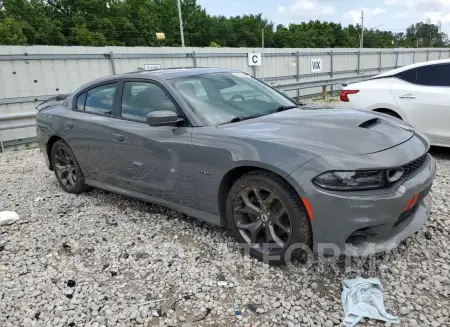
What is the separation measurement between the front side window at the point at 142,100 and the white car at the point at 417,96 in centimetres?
371

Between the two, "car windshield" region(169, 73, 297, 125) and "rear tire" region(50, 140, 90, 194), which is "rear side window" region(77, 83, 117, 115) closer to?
"rear tire" region(50, 140, 90, 194)

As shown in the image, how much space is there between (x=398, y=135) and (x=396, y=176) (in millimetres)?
530

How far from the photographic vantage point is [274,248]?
116 inches

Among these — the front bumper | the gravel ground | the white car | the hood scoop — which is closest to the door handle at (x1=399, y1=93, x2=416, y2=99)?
the white car

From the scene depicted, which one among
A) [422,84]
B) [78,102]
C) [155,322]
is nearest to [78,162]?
[78,102]

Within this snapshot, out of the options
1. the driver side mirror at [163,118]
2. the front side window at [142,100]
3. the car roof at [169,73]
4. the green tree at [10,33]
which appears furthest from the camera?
the green tree at [10,33]

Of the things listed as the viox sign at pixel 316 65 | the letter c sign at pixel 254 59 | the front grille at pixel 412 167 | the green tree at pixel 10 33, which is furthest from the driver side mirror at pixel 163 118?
the green tree at pixel 10 33

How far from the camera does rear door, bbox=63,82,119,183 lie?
407 cm

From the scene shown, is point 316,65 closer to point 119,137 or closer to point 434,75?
point 434,75

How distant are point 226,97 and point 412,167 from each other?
1.74 m

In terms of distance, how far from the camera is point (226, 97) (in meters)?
3.64

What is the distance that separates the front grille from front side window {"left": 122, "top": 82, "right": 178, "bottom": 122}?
6.33ft

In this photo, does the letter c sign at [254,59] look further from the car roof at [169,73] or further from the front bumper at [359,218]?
the front bumper at [359,218]

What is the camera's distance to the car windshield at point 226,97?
340cm
